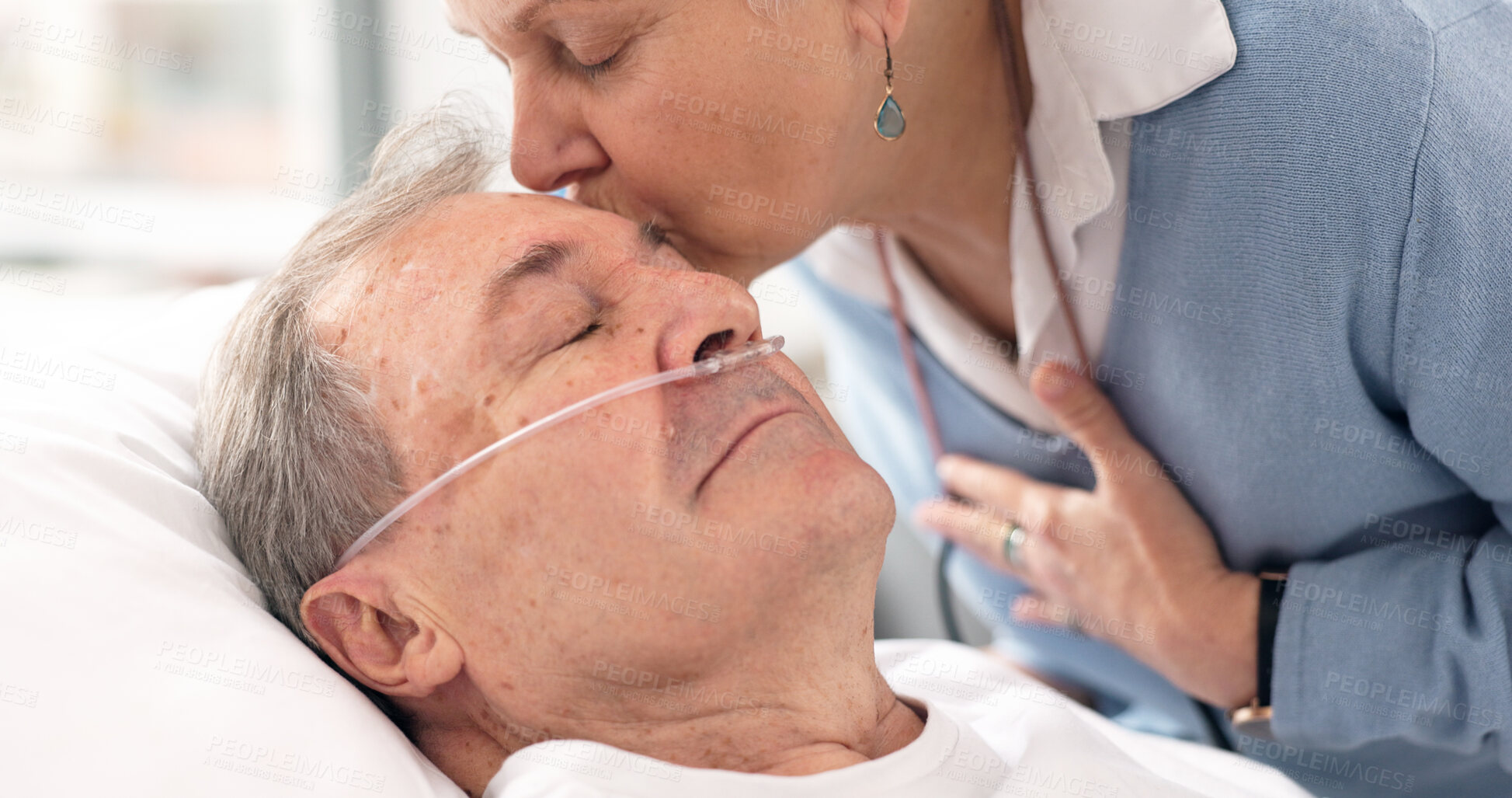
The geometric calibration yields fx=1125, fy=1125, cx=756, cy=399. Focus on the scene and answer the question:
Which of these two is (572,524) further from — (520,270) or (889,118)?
(889,118)

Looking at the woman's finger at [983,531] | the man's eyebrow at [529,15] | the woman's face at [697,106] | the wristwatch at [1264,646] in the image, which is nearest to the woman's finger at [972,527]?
the woman's finger at [983,531]

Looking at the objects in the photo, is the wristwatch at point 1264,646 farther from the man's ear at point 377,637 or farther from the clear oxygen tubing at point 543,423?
the man's ear at point 377,637

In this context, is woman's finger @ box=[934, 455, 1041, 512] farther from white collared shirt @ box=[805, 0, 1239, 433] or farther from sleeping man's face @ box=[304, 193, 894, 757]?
sleeping man's face @ box=[304, 193, 894, 757]

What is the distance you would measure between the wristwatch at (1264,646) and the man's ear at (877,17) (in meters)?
0.82

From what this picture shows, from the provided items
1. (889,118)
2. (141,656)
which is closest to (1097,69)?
(889,118)

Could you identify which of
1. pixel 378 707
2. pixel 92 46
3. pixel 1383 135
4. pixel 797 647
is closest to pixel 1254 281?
pixel 1383 135

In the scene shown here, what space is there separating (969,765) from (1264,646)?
47 centimetres

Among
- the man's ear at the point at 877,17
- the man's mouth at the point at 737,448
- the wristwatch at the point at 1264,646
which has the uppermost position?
the man's ear at the point at 877,17

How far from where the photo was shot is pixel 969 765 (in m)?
1.16

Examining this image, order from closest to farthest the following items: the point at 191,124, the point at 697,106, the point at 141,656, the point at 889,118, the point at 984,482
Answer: the point at 141,656, the point at 697,106, the point at 889,118, the point at 984,482, the point at 191,124

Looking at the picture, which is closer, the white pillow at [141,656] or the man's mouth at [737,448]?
the white pillow at [141,656]

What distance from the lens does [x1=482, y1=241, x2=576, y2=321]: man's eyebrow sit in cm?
107

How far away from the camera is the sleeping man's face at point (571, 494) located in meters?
1.03

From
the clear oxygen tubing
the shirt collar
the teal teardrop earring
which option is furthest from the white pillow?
the shirt collar
